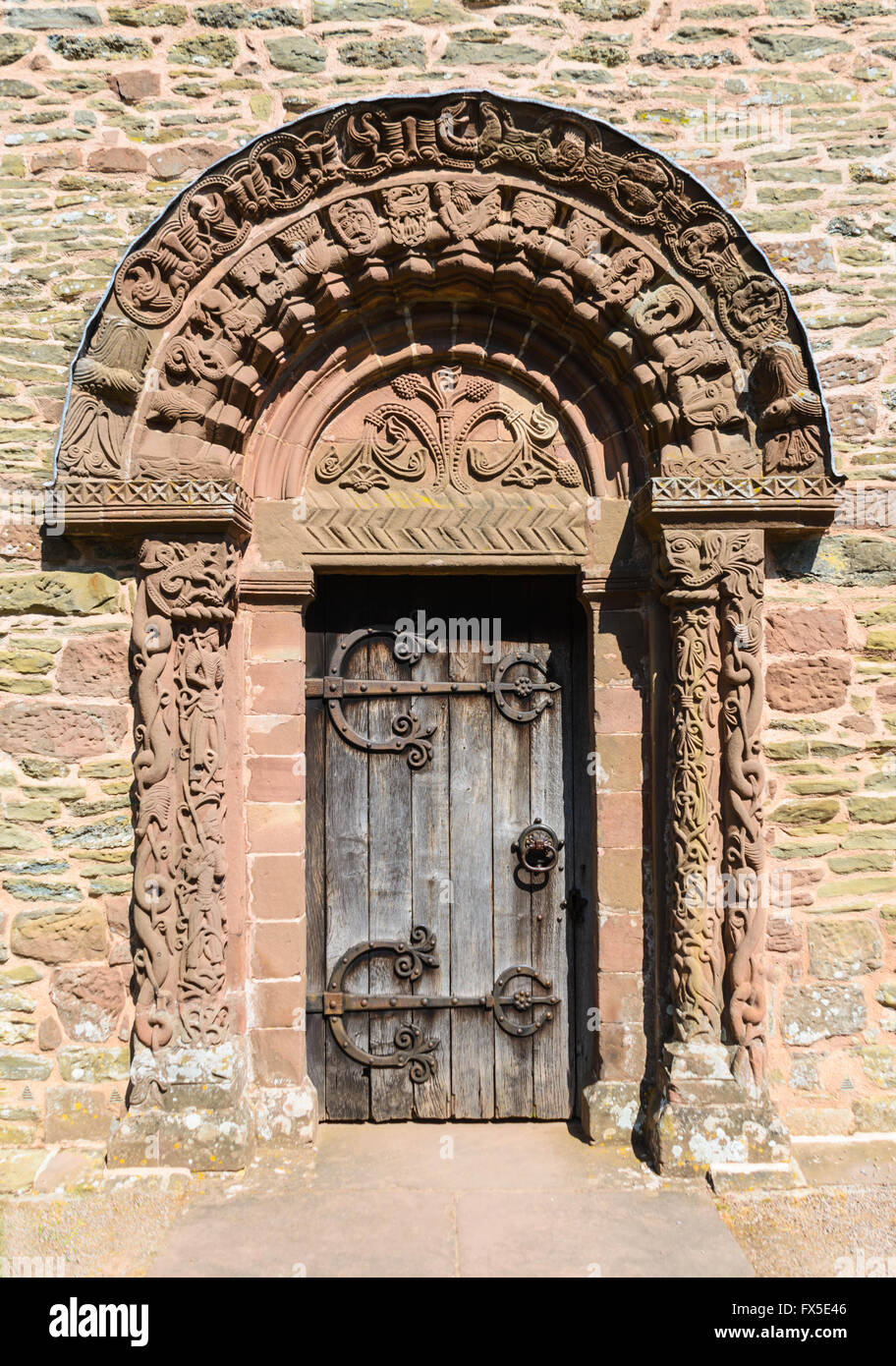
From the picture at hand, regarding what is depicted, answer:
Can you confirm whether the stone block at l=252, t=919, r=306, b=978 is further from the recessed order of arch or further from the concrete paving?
the recessed order of arch

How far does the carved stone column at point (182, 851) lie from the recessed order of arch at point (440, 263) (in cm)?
48

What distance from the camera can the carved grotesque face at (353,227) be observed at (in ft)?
12.4

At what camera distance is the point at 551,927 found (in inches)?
164

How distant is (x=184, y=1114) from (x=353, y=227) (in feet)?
11.6

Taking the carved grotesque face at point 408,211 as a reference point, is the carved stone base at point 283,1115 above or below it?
below

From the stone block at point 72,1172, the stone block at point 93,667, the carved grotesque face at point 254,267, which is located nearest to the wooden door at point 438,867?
the stone block at point 93,667

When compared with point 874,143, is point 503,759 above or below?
below

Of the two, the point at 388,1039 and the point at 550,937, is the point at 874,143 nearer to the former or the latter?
the point at 550,937

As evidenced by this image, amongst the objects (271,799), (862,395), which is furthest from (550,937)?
(862,395)

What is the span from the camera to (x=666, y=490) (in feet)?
12.4

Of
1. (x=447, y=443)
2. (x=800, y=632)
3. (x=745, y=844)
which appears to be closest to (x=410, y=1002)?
(x=745, y=844)

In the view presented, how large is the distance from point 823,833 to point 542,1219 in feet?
6.00

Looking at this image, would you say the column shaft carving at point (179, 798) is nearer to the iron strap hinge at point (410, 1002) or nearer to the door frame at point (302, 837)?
the door frame at point (302, 837)

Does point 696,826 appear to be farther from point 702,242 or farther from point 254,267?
point 254,267
